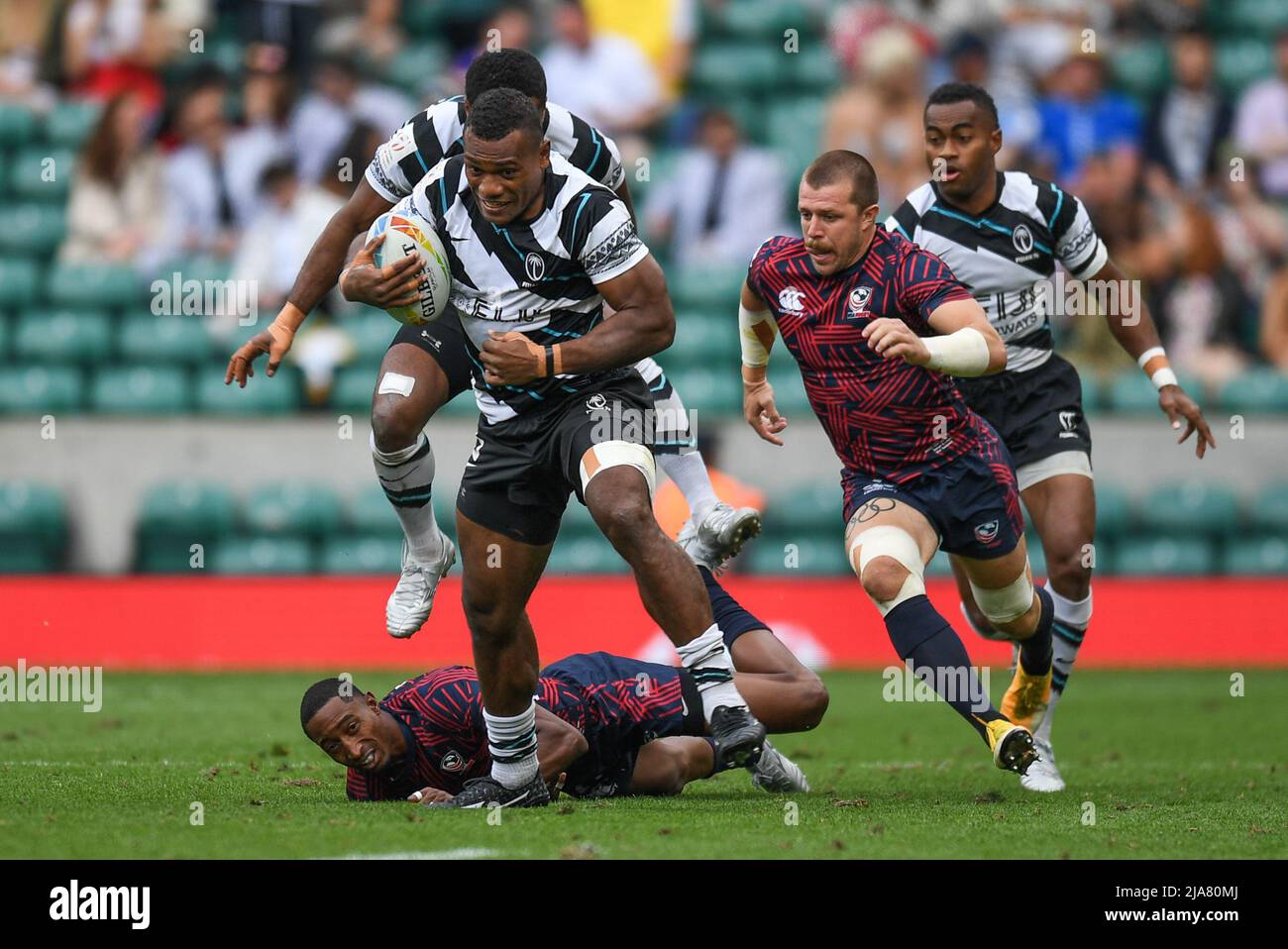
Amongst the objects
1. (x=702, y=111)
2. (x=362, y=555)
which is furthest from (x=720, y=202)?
(x=362, y=555)

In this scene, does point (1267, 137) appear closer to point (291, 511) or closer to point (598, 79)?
point (598, 79)

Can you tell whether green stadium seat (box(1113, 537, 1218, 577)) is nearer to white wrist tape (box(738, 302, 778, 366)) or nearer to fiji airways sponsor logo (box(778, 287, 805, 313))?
white wrist tape (box(738, 302, 778, 366))

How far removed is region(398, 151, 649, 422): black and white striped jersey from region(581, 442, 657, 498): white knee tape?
295 mm

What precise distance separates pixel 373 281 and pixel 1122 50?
13.0 m

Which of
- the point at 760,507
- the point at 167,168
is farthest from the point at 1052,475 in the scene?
the point at 167,168

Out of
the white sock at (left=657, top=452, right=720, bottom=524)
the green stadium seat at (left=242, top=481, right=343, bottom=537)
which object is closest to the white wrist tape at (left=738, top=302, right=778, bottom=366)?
the white sock at (left=657, top=452, right=720, bottom=524)

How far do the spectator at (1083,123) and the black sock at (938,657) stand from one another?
973cm

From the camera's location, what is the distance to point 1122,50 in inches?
690

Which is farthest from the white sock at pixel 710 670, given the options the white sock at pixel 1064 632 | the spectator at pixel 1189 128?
the spectator at pixel 1189 128

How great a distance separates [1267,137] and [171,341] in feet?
33.0

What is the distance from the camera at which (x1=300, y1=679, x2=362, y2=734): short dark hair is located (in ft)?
21.8

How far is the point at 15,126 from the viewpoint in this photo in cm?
1645

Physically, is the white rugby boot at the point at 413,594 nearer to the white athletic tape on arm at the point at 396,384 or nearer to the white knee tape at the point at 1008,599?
the white athletic tape on arm at the point at 396,384
